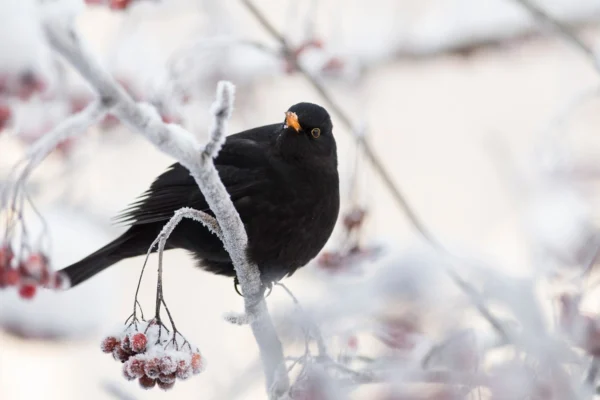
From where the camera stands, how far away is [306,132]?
9.18ft

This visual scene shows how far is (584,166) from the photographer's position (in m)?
5.24

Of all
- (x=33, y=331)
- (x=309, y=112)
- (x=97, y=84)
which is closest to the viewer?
(x=97, y=84)

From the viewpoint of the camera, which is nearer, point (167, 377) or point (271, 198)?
point (167, 377)

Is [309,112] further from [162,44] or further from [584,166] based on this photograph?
[162,44]

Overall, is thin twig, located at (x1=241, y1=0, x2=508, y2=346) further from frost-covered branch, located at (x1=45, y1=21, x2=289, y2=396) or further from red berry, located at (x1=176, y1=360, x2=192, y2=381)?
red berry, located at (x1=176, y1=360, x2=192, y2=381)

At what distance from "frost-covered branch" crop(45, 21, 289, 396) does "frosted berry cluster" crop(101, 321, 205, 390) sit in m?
0.29

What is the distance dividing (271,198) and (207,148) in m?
1.02

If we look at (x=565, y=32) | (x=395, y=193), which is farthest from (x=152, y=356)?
(x=565, y=32)

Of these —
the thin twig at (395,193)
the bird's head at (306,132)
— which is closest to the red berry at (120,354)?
the thin twig at (395,193)

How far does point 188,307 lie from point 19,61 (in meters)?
4.97

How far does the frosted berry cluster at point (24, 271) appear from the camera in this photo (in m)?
2.45

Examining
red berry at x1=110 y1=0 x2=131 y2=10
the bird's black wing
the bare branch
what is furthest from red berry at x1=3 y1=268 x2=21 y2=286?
the bare branch

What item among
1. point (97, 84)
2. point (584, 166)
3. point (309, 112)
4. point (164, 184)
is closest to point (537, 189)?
point (584, 166)

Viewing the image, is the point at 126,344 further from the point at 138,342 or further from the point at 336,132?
the point at 336,132
